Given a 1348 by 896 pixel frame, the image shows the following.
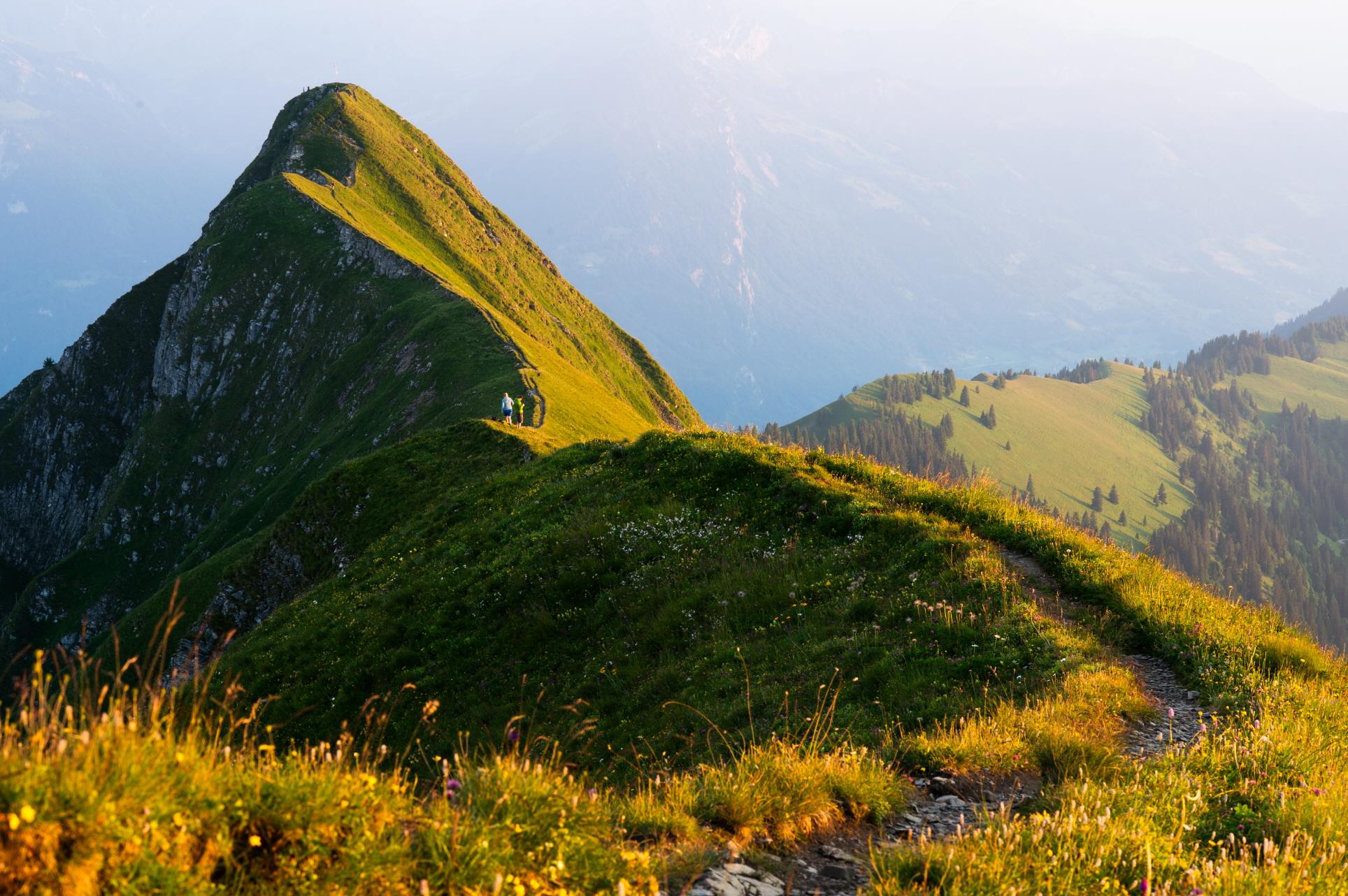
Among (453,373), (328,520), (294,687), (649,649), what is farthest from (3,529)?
(649,649)

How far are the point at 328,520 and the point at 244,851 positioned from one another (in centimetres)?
3367

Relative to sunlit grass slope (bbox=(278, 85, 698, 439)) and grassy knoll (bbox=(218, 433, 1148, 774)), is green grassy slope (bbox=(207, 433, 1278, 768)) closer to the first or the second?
grassy knoll (bbox=(218, 433, 1148, 774))

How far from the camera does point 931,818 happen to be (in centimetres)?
771

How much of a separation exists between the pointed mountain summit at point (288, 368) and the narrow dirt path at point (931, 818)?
90.9 feet

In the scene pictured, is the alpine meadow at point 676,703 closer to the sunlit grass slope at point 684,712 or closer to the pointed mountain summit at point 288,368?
the sunlit grass slope at point 684,712

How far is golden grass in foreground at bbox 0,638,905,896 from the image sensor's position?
3.98 meters

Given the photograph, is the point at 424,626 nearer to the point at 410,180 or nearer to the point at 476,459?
the point at 476,459

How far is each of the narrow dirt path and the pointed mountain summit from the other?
27712mm

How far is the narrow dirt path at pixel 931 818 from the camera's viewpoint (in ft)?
20.2

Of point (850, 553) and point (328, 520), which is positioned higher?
point (328, 520)

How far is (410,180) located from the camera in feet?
350

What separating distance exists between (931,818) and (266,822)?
6.03 metres

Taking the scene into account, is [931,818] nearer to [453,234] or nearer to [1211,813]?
[1211,813]

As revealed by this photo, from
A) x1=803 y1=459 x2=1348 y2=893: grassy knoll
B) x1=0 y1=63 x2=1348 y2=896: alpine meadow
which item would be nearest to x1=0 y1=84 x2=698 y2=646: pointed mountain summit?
x1=0 y1=63 x2=1348 y2=896: alpine meadow
